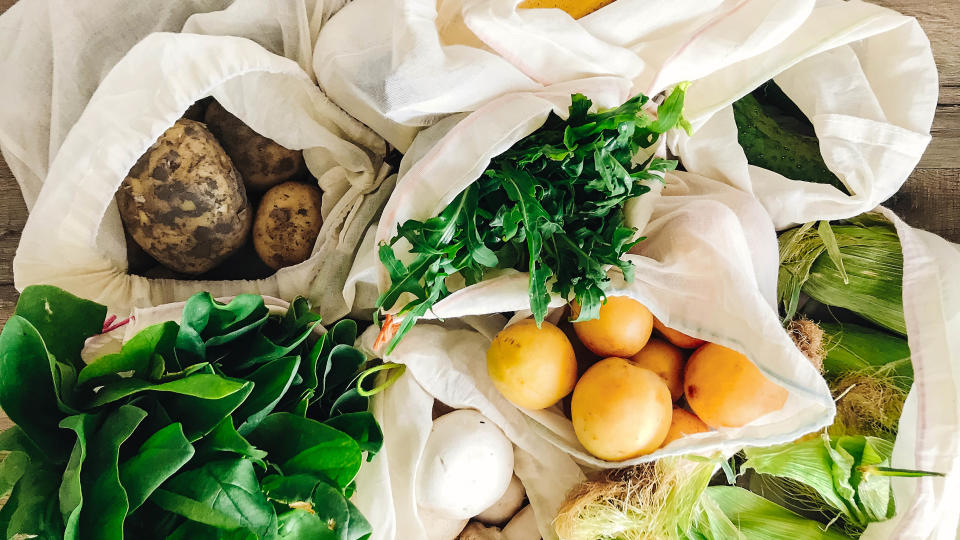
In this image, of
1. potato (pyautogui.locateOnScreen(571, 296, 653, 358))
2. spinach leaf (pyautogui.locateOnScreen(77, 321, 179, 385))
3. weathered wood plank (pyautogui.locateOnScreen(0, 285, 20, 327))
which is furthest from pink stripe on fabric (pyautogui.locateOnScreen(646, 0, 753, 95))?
weathered wood plank (pyautogui.locateOnScreen(0, 285, 20, 327))

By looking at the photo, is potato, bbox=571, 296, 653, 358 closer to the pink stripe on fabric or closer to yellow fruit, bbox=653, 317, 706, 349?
yellow fruit, bbox=653, 317, 706, 349

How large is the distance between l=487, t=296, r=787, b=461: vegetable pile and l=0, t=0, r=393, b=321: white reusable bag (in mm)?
226

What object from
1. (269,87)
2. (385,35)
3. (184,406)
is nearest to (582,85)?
(385,35)

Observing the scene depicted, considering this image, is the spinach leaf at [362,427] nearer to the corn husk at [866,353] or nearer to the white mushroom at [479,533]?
the white mushroom at [479,533]

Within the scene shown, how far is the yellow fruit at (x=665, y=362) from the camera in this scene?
0.77m

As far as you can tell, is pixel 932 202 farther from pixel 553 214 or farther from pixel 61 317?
pixel 61 317

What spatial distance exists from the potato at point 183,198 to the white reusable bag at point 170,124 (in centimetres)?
4

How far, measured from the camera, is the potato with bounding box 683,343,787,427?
0.69m

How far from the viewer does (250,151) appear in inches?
31.9

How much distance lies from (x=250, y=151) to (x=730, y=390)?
62 centimetres

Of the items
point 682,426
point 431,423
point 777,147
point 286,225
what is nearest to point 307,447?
point 431,423

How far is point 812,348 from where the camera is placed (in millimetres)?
778

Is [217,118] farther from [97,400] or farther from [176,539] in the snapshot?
[176,539]

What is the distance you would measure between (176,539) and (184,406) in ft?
0.38
